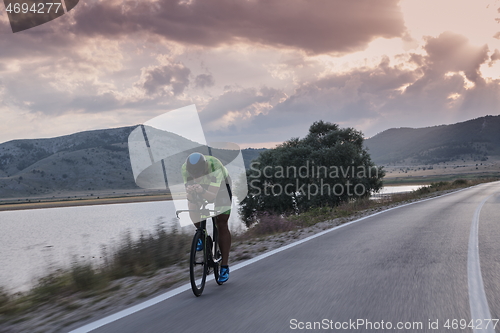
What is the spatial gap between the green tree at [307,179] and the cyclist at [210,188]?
115ft

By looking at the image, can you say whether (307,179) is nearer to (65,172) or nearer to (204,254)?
(204,254)

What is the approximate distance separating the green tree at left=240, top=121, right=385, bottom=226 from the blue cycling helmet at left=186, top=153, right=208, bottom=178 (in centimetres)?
3567

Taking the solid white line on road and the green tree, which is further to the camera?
the green tree

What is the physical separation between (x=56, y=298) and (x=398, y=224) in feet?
33.6

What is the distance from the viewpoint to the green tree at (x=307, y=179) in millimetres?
41438

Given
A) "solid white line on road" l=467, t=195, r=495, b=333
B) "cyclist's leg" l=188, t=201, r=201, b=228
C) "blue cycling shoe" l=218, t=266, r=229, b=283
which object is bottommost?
"solid white line on road" l=467, t=195, r=495, b=333

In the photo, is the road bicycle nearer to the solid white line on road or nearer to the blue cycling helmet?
the blue cycling helmet

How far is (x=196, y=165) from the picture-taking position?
504cm

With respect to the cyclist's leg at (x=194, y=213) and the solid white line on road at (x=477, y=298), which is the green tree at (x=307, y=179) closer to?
the solid white line on road at (x=477, y=298)

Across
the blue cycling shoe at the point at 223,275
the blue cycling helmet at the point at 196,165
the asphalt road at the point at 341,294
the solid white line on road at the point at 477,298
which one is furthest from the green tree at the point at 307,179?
the blue cycling helmet at the point at 196,165

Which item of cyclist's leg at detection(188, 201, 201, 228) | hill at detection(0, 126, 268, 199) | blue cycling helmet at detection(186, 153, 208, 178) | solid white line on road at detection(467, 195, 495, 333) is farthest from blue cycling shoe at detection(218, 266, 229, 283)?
hill at detection(0, 126, 268, 199)

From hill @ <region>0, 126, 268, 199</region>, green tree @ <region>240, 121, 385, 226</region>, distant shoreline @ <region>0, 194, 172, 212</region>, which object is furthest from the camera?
hill @ <region>0, 126, 268, 199</region>

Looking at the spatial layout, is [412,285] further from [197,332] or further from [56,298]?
[56,298]

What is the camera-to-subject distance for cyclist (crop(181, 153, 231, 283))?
5090 millimetres
